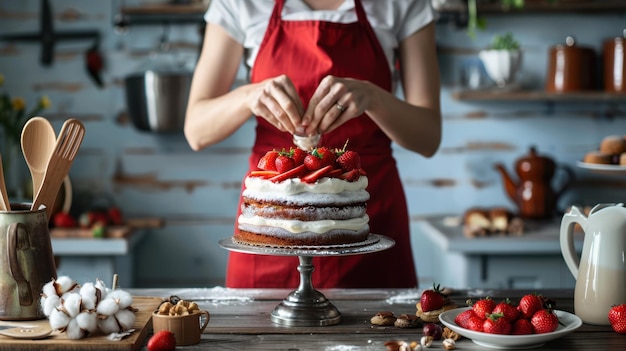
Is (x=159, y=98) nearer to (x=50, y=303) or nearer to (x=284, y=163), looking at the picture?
(x=284, y=163)

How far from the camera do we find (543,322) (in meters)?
1.23

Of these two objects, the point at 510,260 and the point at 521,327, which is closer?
the point at 521,327

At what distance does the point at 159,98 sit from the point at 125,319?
205cm

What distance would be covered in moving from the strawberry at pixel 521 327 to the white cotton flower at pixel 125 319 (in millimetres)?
576

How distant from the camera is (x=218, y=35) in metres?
1.94

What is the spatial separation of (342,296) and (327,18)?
691mm

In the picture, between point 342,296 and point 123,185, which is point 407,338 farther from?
point 123,185

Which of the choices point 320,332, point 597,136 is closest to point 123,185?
point 597,136

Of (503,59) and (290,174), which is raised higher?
(503,59)

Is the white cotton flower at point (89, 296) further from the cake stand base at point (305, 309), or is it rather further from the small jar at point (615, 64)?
the small jar at point (615, 64)

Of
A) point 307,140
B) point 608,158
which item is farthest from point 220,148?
point 608,158

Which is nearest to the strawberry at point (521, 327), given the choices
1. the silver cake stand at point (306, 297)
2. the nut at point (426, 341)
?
the nut at point (426, 341)

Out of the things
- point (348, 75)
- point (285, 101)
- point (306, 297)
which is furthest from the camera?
point (348, 75)

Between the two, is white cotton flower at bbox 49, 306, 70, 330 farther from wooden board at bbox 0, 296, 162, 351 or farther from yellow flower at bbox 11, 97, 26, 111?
yellow flower at bbox 11, 97, 26, 111
